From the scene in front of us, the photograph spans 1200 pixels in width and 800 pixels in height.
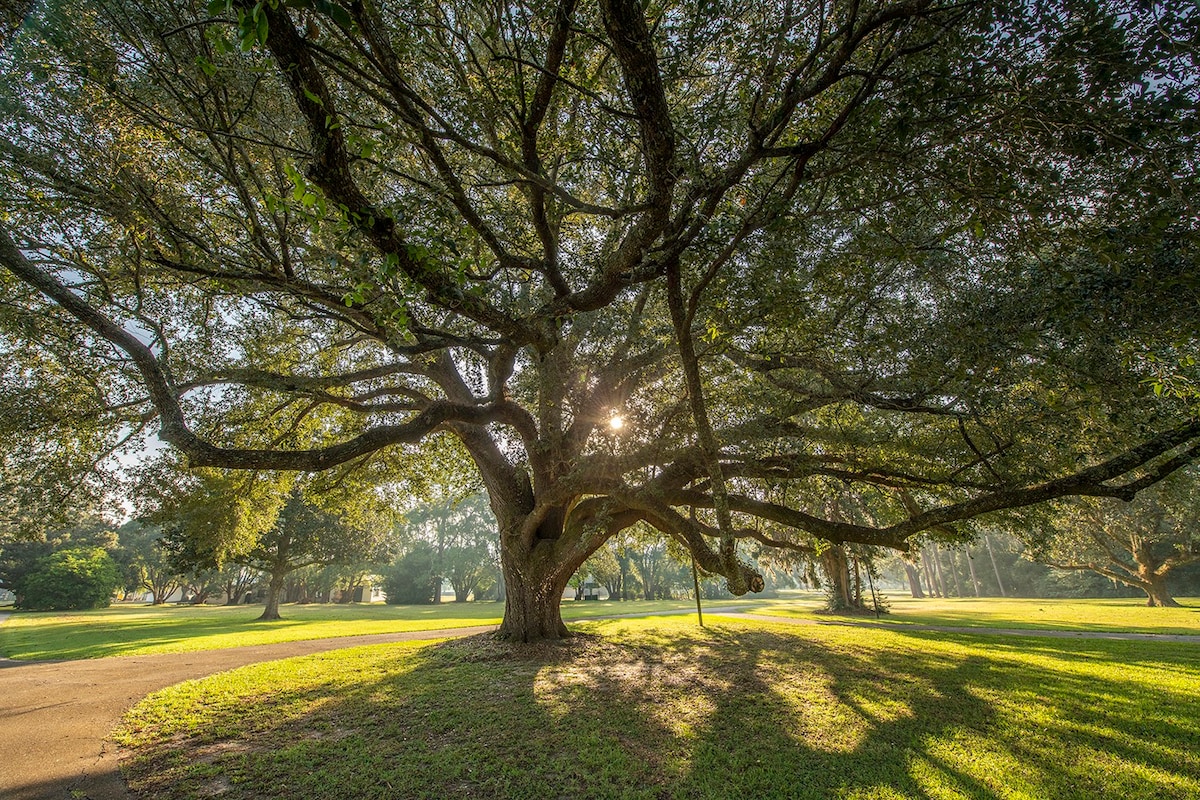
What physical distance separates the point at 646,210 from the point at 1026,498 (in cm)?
645

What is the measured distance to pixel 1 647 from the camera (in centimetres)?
1373

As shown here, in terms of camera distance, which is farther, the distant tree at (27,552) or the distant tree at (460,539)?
the distant tree at (460,539)

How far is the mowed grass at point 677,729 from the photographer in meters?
4.43

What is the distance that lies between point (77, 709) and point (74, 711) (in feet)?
0.34

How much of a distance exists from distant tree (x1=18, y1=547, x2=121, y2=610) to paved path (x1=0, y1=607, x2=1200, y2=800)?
111 feet

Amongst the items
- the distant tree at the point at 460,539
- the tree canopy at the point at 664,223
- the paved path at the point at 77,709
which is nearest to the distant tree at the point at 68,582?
the distant tree at the point at 460,539

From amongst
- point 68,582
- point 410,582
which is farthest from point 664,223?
point 410,582

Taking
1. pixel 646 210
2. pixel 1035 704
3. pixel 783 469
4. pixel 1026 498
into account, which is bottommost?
pixel 1035 704

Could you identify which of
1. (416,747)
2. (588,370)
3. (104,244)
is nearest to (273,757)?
(416,747)

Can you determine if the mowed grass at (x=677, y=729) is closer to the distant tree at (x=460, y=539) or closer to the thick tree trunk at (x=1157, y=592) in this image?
the thick tree trunk at (x=1157, y=592)

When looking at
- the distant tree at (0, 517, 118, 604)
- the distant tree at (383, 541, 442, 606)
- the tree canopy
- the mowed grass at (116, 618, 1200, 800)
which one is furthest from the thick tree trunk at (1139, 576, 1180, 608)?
the distant tree at (0, 517, 118, 604)

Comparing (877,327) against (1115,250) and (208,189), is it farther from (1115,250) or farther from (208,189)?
(208,189)

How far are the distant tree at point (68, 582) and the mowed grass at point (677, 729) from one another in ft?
130

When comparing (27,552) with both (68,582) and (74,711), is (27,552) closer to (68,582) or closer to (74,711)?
(68,582)
